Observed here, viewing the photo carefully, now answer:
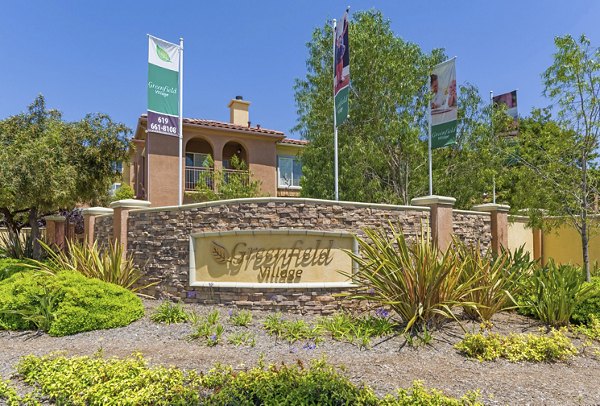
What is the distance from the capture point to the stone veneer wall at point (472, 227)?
999 centimetres

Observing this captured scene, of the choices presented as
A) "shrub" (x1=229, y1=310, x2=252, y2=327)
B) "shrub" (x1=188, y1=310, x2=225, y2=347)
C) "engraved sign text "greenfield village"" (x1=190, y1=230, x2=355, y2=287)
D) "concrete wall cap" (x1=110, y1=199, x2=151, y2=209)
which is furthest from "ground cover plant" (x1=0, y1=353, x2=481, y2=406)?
"concrete wall cap" (x1=110, y1=199, x2=151, y2=209)

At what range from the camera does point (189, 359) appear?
5.62m

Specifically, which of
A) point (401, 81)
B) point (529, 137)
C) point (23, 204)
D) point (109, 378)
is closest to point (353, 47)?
point (401, 81)

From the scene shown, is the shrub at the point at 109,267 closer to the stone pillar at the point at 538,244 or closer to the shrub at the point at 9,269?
the shrub at the point at 9,269

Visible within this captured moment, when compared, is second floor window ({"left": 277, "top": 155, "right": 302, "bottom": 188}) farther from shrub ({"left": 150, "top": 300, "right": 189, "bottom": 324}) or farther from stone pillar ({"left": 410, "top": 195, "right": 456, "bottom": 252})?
shrub ({"left": 150, "top": 300, "right": 189, "bottom": 324})

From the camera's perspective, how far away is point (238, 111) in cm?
2352

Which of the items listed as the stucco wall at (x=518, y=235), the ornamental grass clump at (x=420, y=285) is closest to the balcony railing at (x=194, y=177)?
the stucco wall at (x=518, y=235)

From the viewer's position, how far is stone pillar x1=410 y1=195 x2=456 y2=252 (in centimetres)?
938

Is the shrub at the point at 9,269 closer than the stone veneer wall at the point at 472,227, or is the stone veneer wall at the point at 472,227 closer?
the stone veneer wall at the point at 472,227

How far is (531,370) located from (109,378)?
5304 mm

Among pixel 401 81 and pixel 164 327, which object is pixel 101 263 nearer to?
pixel 164 327

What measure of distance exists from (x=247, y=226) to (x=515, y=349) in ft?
16.9

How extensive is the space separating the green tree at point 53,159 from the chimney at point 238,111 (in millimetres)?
10259

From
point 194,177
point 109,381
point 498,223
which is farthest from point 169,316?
point 194,177
